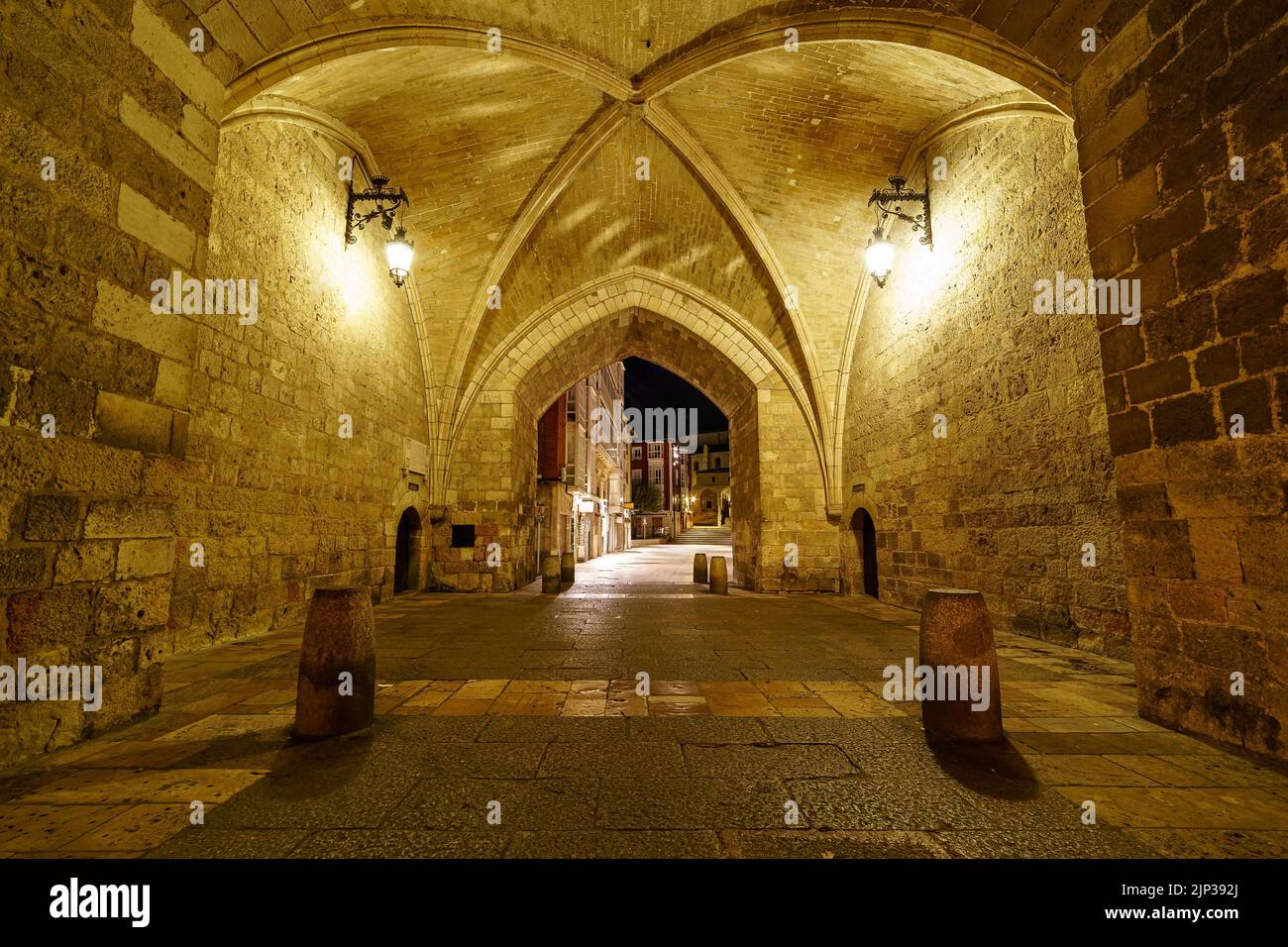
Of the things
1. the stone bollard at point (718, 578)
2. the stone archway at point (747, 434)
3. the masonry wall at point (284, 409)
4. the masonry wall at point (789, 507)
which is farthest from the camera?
the stone archway at point (747, 434)

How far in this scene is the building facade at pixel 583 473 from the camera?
51.2 feet

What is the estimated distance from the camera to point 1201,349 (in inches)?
102

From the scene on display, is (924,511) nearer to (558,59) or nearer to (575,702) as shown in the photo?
(575,702)

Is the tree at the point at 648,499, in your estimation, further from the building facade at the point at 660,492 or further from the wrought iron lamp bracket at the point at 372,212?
the wrought iron lamp bracket at the point at 372,212

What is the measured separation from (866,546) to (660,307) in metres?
5.89

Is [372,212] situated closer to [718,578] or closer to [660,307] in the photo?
[660,307]

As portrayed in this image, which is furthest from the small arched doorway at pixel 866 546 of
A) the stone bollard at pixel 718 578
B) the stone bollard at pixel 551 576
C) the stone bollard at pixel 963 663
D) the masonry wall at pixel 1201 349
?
the stone bollard at pixel 963 663

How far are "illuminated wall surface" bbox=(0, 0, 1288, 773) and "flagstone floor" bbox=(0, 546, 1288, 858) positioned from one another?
1.66ft

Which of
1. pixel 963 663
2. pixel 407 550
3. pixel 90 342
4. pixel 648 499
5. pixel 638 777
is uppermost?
pixel 648 499

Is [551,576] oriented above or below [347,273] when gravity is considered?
below

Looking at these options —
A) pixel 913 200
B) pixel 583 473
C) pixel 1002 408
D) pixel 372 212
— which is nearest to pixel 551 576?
pixel 372 212

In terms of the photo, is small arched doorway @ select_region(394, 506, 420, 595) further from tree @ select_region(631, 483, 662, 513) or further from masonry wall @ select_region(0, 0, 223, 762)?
tree @ select_region(631, 483, 662, 513)

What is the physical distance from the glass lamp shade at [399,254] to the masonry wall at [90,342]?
3810 mm

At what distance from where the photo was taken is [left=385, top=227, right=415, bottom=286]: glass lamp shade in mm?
6743
